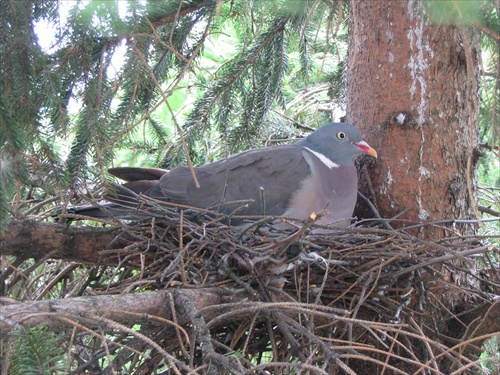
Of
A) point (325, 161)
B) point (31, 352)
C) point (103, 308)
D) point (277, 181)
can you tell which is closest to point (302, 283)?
point (277, 181)

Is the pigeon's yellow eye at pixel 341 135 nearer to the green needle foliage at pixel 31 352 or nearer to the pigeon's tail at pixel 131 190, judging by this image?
the pigeon's tail at pixel 131 190

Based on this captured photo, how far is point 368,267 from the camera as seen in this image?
2928 millimetres

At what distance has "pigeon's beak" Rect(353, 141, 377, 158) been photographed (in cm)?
359

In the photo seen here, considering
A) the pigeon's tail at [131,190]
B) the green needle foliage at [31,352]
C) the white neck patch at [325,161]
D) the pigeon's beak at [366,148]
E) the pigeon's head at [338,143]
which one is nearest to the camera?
the green needle foliage at [31,352]

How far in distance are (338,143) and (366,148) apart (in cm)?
29

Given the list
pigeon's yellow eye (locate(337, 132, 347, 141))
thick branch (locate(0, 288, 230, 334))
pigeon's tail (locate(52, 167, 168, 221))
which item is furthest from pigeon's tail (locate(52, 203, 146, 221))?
pigeon's yellow eye (locate(337, 132, 347, 141))

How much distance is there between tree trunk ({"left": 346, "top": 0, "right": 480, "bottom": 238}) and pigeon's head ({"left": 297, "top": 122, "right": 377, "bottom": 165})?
135mm

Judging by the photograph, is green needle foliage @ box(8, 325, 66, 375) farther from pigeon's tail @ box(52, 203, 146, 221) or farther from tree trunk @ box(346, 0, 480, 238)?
tree trunk @ box(346, 0, 480, 238)

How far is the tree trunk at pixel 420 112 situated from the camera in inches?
136

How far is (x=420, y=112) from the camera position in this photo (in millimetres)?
3502

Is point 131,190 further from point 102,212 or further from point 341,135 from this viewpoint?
point 341,135

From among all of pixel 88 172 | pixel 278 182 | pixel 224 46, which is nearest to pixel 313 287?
pixel 278 182

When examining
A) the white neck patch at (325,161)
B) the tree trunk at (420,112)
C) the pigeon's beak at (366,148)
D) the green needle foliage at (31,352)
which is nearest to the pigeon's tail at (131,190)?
the white neck patch at (325,161)

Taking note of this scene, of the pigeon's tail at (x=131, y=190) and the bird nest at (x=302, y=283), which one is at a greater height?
the pigeon's tail at (x=131, y=190)
